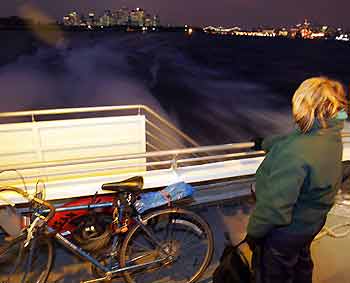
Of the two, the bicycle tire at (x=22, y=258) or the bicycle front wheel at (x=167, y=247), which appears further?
the bicycle front wheel at (x=167, y=247)

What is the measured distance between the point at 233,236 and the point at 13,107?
644 inches

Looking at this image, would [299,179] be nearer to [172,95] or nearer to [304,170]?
[304,170]

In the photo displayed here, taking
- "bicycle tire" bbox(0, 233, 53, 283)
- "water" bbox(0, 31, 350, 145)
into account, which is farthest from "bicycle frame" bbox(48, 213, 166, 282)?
"water" bbox(0, 31, 350, 145)

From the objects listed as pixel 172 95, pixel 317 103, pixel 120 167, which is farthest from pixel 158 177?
pixel 172 95

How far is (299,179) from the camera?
1.86 metres

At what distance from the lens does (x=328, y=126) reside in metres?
1.89

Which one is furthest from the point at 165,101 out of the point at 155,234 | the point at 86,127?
the point at 155,234

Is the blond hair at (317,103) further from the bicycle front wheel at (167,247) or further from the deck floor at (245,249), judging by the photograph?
the deck floor at (245,249)

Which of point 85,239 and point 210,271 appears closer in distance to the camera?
point 85,239

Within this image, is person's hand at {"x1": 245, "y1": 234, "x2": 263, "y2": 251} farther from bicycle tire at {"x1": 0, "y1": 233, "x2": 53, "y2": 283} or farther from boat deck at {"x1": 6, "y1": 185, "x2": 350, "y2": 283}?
bicycle tire at {"x1": 0, "y1": 233, "x2": 53, "y2": 283}

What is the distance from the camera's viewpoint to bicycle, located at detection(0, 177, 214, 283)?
2467 millimetres

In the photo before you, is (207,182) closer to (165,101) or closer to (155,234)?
(155,234)

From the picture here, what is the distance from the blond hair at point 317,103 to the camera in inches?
73.9

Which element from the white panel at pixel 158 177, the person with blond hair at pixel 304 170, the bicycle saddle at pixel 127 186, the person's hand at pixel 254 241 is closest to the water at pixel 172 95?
the white panel at pixel 158 177
